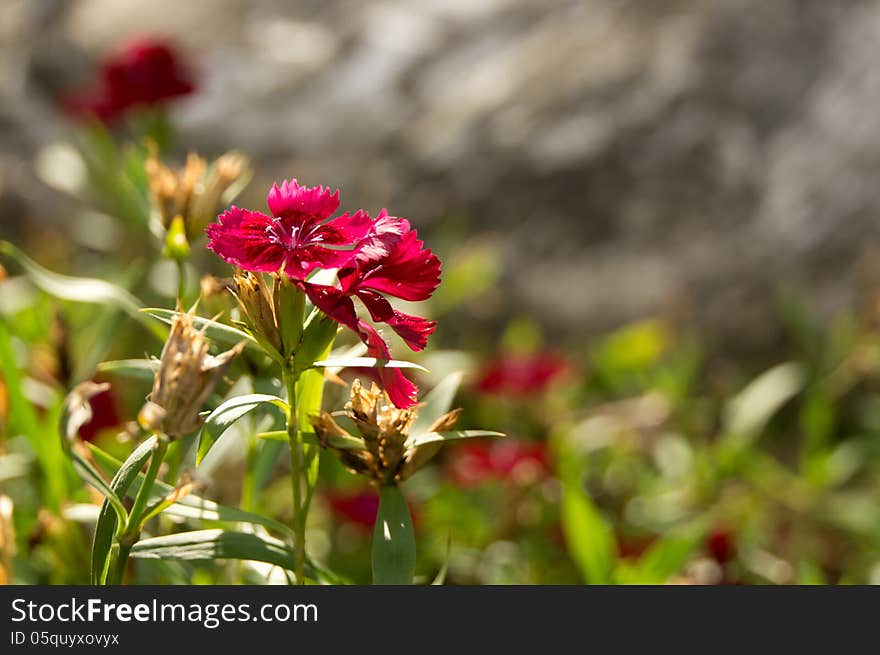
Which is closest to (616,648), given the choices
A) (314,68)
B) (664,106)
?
(664,106)

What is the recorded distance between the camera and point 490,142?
2.06 m

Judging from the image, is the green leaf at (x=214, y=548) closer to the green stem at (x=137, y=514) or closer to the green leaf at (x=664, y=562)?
the green stem at (x=137, y=514)

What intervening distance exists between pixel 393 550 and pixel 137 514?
0.48 feet

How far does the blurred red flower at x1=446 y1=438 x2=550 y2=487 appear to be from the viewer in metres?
1.35

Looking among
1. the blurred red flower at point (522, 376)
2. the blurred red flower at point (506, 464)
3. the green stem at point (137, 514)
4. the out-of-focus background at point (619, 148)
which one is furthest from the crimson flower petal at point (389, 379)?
the out-of-focus background at point (619, 148)

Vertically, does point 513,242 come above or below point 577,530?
above

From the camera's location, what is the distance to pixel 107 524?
1.88 ft

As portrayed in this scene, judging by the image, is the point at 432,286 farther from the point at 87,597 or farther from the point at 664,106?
the point at 664,106

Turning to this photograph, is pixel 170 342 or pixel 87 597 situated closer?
pixel 170 342

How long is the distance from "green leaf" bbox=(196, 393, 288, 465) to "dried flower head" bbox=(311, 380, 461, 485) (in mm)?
39

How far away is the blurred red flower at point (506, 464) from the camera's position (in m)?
Answer: 1.35

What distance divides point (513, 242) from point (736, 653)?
4.75 ft

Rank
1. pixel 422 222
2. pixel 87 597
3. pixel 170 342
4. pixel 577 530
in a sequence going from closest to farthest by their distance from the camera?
pixel 170 342 < pixel 87 597 < pixel 577 530 < pixel 422 222

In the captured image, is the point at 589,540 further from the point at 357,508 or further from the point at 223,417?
the point at 223,417
